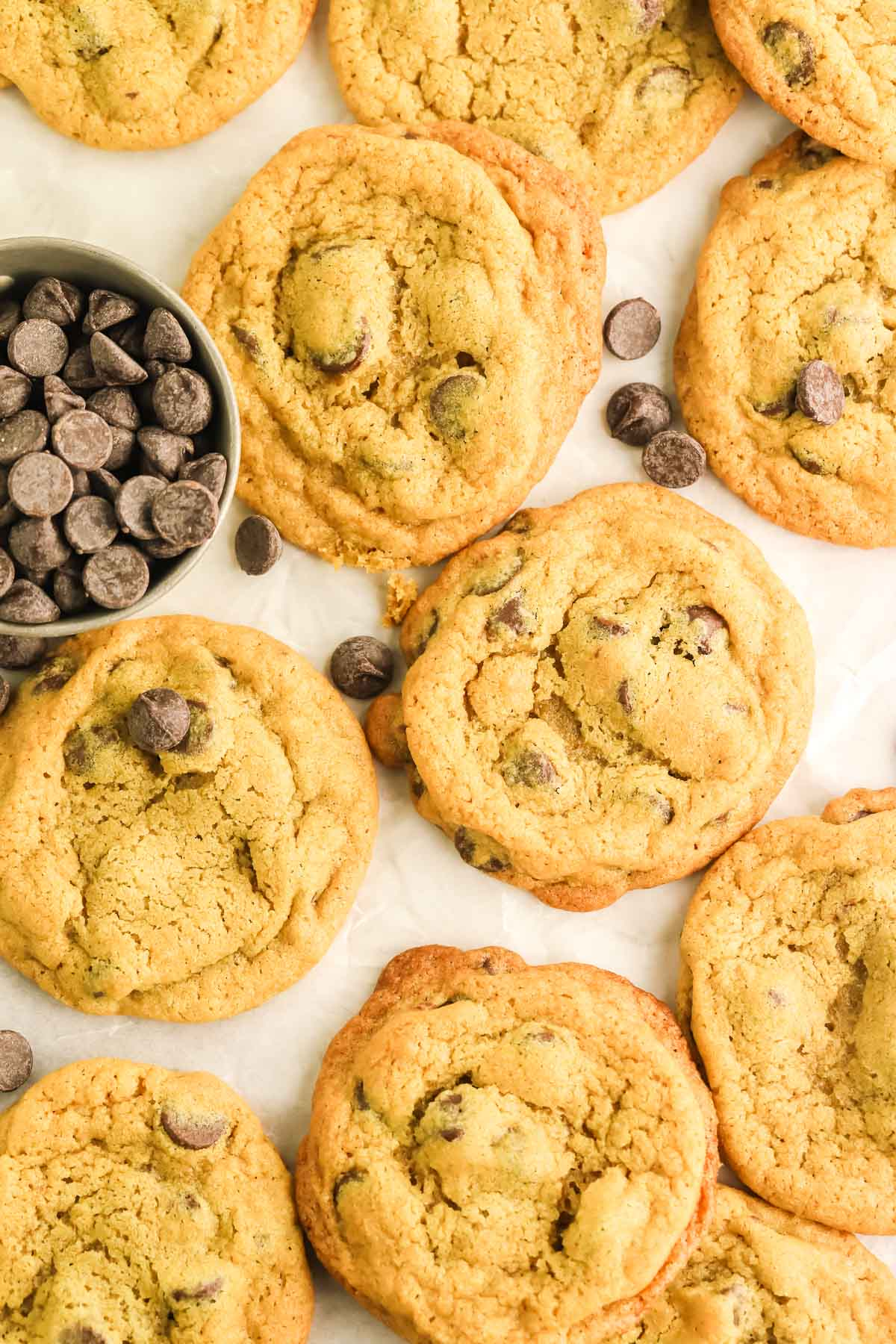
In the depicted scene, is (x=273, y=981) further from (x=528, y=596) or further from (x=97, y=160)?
(x=97, y=160)

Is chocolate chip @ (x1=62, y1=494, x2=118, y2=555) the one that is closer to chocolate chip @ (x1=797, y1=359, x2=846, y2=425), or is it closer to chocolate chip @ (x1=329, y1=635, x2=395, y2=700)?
chocolate chip @ (x1=329, y1=635, x2=395, y2=700)

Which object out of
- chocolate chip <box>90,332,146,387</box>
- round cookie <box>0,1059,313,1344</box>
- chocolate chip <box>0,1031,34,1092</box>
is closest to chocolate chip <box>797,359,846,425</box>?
chocolate chip <box>90,332,146,387</box>

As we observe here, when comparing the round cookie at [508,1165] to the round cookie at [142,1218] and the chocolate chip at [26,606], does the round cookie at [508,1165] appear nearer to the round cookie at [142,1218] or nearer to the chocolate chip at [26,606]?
→ the round cookie at [142,1218]

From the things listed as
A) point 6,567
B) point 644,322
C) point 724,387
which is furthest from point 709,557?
point 6,567

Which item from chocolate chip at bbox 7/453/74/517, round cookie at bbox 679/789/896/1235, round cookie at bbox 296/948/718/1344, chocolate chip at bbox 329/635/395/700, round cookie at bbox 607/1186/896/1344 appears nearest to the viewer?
chocolate chip at bbox 7/453/74/517

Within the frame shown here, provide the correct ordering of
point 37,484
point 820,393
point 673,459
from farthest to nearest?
point 673,459, point 820,393, point 37,484

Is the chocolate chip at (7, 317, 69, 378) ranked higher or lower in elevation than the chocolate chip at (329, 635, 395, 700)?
higher

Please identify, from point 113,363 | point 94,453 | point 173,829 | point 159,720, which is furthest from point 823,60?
point 173,829

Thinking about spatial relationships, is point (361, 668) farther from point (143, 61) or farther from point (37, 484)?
point (143, 61)
